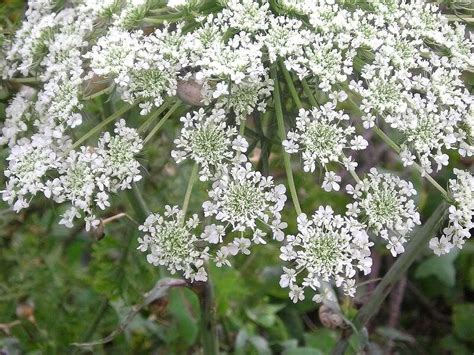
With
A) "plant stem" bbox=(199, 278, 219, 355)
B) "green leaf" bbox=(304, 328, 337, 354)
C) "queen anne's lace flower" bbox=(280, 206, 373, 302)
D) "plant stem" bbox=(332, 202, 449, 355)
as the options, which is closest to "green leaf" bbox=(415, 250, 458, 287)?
"green leaf" bbox=(304, 328, 337, 354)

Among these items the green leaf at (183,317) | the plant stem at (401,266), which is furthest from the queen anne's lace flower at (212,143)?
the green leaf at (183,317)

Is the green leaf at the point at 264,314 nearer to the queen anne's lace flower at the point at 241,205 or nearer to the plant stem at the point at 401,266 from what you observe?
the plant stem at the point at 401,266

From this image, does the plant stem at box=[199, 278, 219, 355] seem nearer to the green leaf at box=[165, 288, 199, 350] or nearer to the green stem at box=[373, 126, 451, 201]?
the green leaf at box=[165, 288, 199, 350]

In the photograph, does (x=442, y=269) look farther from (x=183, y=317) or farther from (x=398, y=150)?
(x=398, y=150)

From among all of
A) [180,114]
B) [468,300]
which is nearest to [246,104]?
[180,114]

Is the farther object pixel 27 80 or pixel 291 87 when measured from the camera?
pixel 27 80

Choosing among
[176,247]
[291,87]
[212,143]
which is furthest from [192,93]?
[176,247]
